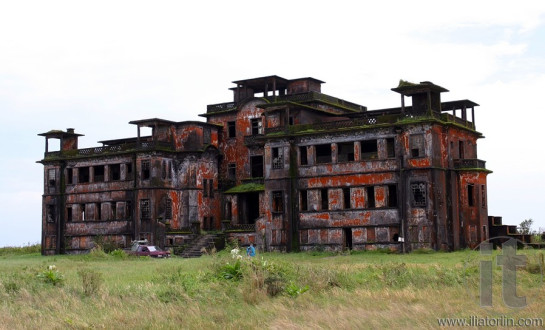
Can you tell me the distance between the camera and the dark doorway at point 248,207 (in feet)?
194

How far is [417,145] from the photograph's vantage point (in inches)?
1854

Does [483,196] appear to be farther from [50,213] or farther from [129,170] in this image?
[50,213]

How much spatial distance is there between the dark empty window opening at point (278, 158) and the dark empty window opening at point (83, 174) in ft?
64.8

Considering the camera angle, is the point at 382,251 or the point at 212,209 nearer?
the point at 382,251

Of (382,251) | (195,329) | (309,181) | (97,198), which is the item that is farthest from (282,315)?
(97,198)

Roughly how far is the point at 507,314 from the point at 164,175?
44.4m

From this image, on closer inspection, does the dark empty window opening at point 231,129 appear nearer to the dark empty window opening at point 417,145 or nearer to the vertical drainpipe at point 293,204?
the vertical drainpipe at point 293,204

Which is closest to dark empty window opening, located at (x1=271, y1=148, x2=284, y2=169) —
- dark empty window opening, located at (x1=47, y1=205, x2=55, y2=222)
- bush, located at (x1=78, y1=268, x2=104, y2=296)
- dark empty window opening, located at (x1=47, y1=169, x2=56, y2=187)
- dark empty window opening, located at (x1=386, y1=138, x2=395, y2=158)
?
dark empty window opening, located at (x1=386, y1=138, x2=395, y2=158)

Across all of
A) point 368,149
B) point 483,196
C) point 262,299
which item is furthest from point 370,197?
point 262,299

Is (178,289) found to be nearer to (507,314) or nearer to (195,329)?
(195,329)

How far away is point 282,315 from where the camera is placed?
18312 millimetres

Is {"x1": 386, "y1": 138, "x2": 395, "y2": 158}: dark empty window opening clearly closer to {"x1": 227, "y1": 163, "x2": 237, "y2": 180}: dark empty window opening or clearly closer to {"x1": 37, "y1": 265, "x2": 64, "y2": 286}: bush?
{"x1": 227, "y1": 163, "x2": 237, "y2": 180}: dark empty window opening

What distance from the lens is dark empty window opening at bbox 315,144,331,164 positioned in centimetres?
5404

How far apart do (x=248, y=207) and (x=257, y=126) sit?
6.82 metres
